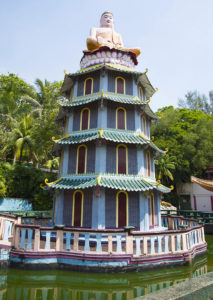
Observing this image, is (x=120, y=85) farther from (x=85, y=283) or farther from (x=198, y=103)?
(x=198, y=103)

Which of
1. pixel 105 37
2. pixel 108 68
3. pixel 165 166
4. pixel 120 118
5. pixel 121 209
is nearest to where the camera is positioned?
pixel 121 209

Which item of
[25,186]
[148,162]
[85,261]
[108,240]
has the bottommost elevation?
[85,261]

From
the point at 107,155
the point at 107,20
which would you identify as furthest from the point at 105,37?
the point at 107,155

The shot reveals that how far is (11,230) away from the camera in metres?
10.3

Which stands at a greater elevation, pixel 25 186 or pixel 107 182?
pixel 25 186

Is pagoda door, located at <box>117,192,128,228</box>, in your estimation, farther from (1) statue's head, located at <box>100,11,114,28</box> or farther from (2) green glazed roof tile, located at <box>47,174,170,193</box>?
(1) statue's head, located at <box>100,11,114,28</box>

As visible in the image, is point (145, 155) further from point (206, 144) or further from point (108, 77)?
point (206, 144)

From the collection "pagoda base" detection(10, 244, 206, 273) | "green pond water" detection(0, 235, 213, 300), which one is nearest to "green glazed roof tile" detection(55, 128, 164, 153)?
"pagoda base" detection(10, 244, 206, 273)

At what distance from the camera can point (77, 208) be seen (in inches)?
494

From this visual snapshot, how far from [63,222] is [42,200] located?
488 inches

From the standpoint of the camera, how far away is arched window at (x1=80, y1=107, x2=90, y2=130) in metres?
14.3

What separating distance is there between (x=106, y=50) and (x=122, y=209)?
11.0m

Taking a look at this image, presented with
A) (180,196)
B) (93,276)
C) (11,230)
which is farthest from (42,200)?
(180,196)

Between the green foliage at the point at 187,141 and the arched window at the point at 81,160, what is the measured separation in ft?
63.2
